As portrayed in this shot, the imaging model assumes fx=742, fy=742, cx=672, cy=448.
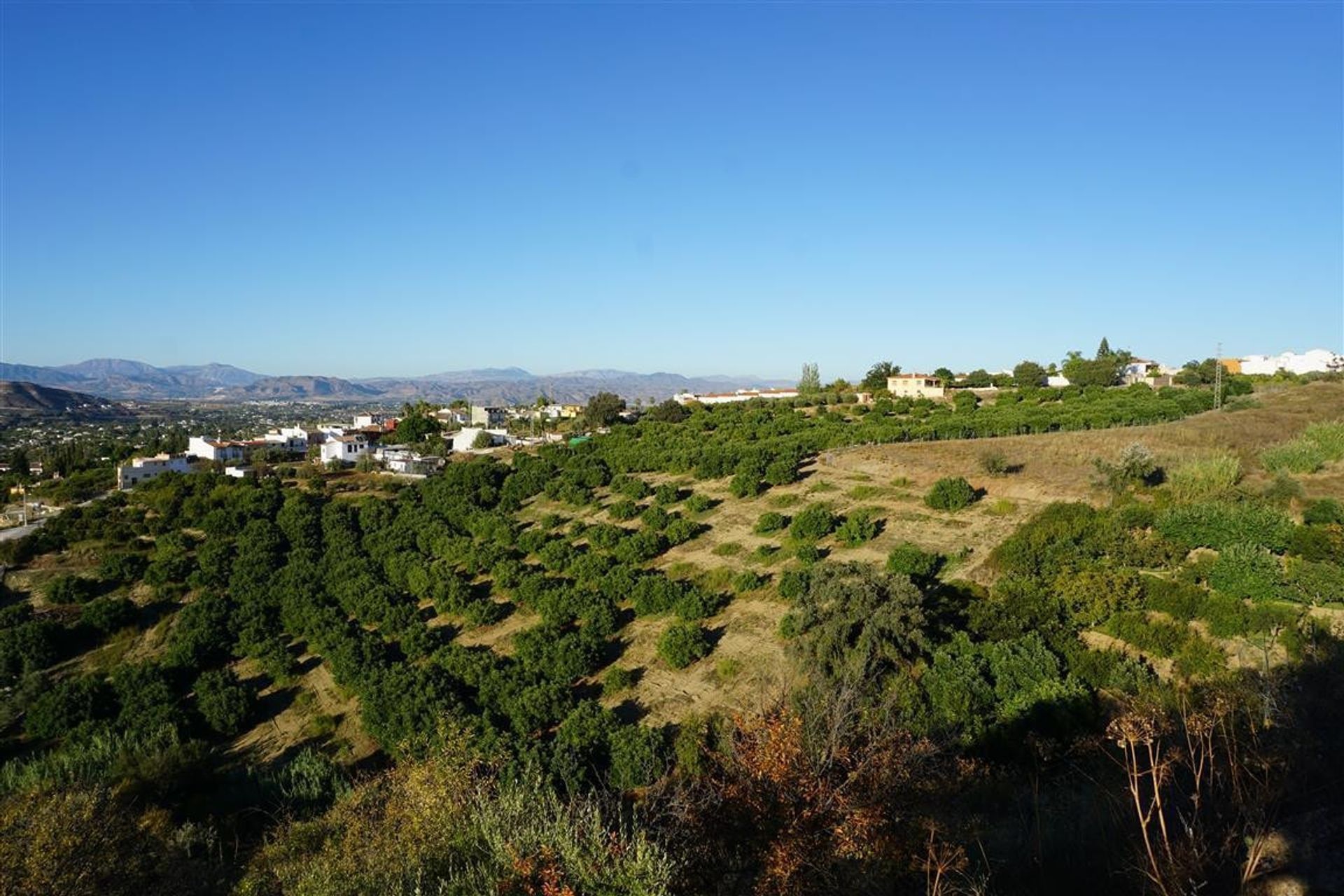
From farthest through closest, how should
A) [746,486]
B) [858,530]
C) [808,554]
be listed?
[746,486] < [858,530] < [808,554]

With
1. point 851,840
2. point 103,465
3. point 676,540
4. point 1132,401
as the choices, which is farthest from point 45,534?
point 1132,401

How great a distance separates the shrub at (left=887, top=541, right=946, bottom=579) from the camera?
19.6 meters

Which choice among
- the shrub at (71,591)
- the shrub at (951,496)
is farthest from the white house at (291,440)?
the shrub at (951,496)

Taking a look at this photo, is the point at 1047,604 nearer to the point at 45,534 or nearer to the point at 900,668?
the point at 900,668

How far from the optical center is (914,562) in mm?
19797

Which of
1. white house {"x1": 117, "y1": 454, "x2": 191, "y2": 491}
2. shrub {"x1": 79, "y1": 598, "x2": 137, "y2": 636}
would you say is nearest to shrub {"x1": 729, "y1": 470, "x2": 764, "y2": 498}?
shrub {"x1": 79, "y1": 598, "x2": 137, "y2": 636}

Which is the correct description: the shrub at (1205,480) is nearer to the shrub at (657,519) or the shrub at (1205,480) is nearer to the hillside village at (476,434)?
the shrub at (657,519)

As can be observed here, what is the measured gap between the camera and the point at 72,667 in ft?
77.0

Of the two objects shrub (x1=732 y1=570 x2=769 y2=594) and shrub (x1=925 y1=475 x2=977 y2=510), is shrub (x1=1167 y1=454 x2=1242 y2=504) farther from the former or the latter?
shrub (x1=732 y1=570 x2=769 y2=594)

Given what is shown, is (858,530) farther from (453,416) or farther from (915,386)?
(453,416)

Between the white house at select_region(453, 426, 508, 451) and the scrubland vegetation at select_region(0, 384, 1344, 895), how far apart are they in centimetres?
2178

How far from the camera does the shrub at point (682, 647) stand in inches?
725

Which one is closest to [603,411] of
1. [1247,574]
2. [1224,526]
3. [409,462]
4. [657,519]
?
[409,462]

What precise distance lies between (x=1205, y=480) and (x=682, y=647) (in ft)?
49.7
